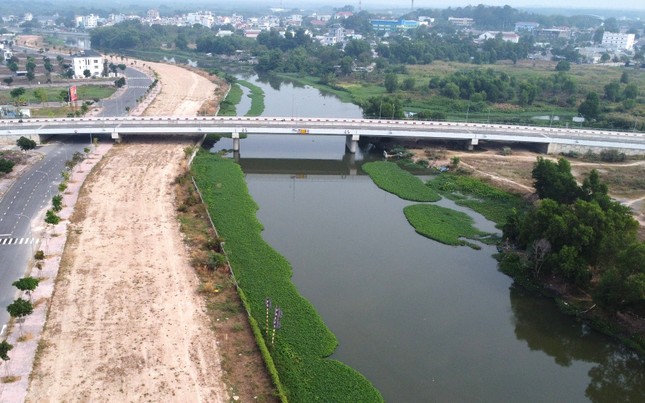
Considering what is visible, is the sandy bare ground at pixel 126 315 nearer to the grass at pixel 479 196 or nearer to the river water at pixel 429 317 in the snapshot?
the river water at pixel 429 317

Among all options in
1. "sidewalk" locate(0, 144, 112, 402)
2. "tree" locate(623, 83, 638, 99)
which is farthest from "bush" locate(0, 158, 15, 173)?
"tree" locate(623, 83, 638, 99)

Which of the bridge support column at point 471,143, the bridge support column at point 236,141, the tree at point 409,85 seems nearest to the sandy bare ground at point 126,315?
the bridge support column at point 236,141

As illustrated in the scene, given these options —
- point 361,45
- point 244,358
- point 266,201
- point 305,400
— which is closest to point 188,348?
point 244,358

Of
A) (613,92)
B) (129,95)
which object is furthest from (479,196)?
(613,92)

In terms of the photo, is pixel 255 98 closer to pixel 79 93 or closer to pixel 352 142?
pixel 79 93

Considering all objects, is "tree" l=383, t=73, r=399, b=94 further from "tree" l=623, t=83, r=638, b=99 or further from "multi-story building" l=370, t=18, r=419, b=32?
"multi-story building" l=370, t=18, r=419, b=32

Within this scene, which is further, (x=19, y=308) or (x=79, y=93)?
(x=79, y=93)
